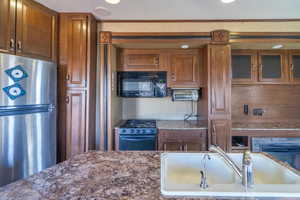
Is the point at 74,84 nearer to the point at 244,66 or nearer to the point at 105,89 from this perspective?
the point at 105,89

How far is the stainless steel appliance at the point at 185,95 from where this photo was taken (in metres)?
2.85

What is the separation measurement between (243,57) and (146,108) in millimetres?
1791

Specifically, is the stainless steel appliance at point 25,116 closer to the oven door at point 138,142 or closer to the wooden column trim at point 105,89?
the wooden column trim at point 105,89

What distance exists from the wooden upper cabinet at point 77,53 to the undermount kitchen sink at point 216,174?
151 cm

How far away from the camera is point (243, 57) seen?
2844 mm

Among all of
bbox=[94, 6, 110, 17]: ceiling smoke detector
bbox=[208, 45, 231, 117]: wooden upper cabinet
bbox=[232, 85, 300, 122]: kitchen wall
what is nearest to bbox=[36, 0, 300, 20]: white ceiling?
bbox=[94, 6, 110, 17]: ceiling smoke detector

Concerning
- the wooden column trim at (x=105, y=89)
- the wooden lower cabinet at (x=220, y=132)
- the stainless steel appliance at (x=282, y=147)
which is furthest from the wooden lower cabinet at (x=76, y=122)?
the stainless steel appliance at (x=282, y=147)

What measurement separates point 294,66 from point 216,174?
268 cm

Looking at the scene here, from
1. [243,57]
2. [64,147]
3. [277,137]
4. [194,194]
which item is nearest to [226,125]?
[277,137]

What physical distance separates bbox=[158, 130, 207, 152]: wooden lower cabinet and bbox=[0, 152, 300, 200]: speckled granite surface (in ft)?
4.30

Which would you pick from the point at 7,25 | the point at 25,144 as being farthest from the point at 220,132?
the point at 7,25

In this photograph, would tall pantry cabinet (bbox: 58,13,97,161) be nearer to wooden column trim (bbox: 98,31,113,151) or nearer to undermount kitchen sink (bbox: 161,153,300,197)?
wooden column trim (bbox: 98,31,113,151)

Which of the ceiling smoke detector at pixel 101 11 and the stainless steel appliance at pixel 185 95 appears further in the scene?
the stainless steel appliance at pixel 185 95

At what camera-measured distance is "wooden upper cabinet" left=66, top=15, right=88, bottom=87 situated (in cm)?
221
